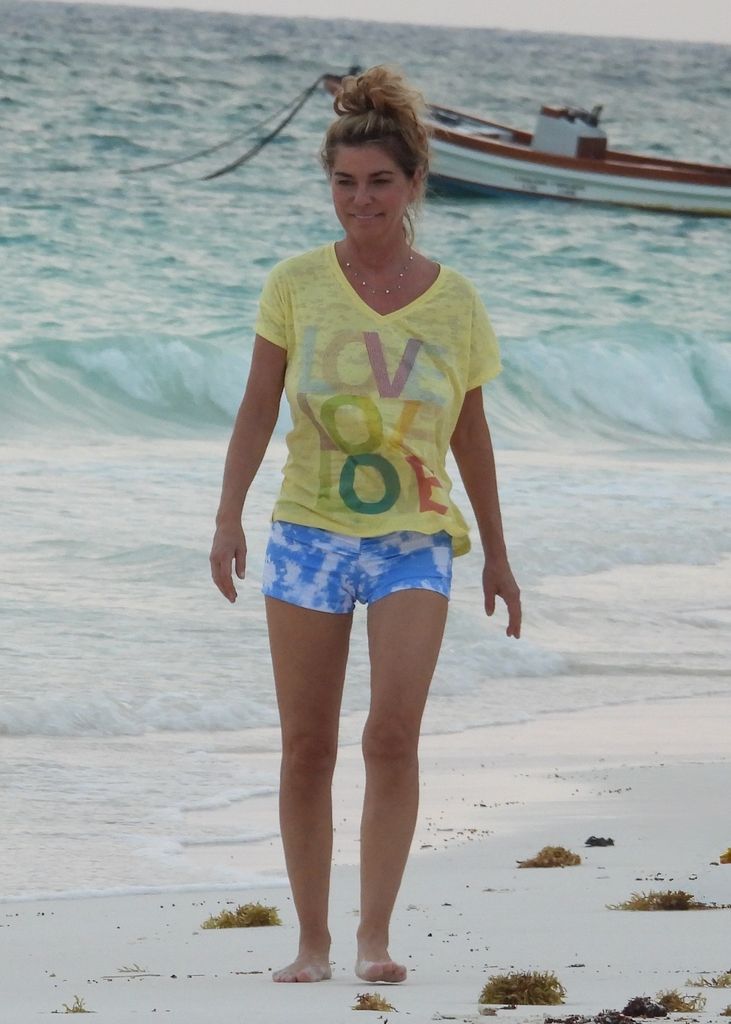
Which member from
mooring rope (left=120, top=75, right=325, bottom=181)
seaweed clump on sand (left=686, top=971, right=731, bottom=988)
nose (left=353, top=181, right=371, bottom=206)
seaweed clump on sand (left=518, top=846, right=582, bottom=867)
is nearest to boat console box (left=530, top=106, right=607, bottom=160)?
mooring rope (left=120, top=75, right=325, bottom=181)

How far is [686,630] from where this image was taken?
8742mm

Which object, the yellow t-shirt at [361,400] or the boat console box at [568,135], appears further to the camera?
the boat console box at [568,135]

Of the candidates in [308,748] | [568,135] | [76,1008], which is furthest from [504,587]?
[568,135]

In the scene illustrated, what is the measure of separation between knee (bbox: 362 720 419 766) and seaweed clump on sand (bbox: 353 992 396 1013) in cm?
44

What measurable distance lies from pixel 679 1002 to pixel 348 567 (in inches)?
38.0

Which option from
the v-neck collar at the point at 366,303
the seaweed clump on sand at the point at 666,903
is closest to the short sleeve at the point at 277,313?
the v-neck collar at the point at 366,303

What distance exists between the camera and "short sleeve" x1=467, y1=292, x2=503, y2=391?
3436 millimetres

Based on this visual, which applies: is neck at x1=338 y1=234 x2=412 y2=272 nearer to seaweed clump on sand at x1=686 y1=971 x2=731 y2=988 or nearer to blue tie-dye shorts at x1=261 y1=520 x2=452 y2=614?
blue tie-dye shorts at x1=261 y1=520 x2=452 y2=614

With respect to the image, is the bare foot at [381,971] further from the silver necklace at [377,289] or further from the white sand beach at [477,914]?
the silver necklace at [377,289]

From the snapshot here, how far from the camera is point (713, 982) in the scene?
317cm

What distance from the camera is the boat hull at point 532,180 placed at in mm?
35156

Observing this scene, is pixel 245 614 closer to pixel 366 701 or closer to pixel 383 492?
pixel 366 701

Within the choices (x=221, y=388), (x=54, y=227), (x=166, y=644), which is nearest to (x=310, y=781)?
(x=166, y=644)

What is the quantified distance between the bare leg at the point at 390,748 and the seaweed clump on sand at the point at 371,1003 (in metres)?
0.22
